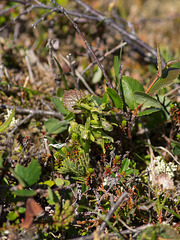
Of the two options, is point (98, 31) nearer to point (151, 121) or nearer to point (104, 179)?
point (151, 121)

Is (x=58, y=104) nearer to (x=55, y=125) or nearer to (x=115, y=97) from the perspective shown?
(x=55, y=125)

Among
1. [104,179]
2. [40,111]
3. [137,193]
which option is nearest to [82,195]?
[104,179]

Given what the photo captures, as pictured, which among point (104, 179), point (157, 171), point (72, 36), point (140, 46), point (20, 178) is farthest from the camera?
point (72, 36)

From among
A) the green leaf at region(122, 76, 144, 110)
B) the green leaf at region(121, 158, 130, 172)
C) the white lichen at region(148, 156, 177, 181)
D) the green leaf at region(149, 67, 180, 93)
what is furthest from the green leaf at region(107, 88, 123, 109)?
the white lichen at region(148, 156, 177, 181)

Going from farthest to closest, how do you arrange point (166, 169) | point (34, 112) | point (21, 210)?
point (34, 112)
point (166, 169)
point (21, 210)

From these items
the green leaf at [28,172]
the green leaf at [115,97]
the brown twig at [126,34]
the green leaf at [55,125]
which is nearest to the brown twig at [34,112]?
the green leaf at [55,125]

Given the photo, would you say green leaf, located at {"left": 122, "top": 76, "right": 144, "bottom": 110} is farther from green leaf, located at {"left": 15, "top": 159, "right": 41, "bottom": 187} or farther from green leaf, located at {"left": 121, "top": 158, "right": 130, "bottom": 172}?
green leaf, located at {"left": 15, "top": 159, "right": 41, "bottom": 187}

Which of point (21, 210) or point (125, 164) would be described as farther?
point (125, 164)

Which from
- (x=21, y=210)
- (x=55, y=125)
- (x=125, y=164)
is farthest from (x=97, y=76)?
(x=21, y=210)
